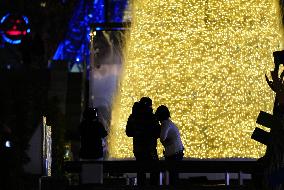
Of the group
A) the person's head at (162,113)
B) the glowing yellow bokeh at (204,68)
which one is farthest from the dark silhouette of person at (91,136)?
the glowing yellow bokeh at (204,68)

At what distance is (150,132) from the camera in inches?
701

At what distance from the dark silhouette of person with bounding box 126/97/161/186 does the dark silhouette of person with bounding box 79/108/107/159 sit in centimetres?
→ 59

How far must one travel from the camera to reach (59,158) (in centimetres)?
2780


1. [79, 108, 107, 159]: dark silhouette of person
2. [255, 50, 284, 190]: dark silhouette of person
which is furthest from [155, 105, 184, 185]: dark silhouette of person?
[255, 50, 284, 190]: dark silhouette of person

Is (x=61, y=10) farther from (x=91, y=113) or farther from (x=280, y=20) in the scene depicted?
(x=91, y=113)

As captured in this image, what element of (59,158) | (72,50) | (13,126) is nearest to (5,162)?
(59,158)

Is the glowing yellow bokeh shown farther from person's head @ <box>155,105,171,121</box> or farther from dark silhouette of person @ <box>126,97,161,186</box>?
person's head @ <box>155,105,171,121</box>

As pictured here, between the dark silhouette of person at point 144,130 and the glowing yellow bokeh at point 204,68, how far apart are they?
4243mm

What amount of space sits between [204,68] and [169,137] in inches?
198

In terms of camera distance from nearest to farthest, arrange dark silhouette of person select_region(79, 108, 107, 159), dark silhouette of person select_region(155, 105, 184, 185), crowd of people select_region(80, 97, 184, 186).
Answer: dark silhouette of person select_region(79, 108, 107, 159) → crowd of people select_region(80, 97, 184, 186) → dark silhouette of person select_region(155, 105, 184, 185)

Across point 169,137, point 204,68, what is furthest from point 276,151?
point 204,68

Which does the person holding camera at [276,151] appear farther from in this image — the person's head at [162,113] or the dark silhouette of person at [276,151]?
the person's head at [162,113]

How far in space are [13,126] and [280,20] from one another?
12.2 m

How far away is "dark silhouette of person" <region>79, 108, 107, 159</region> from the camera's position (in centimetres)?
1709
